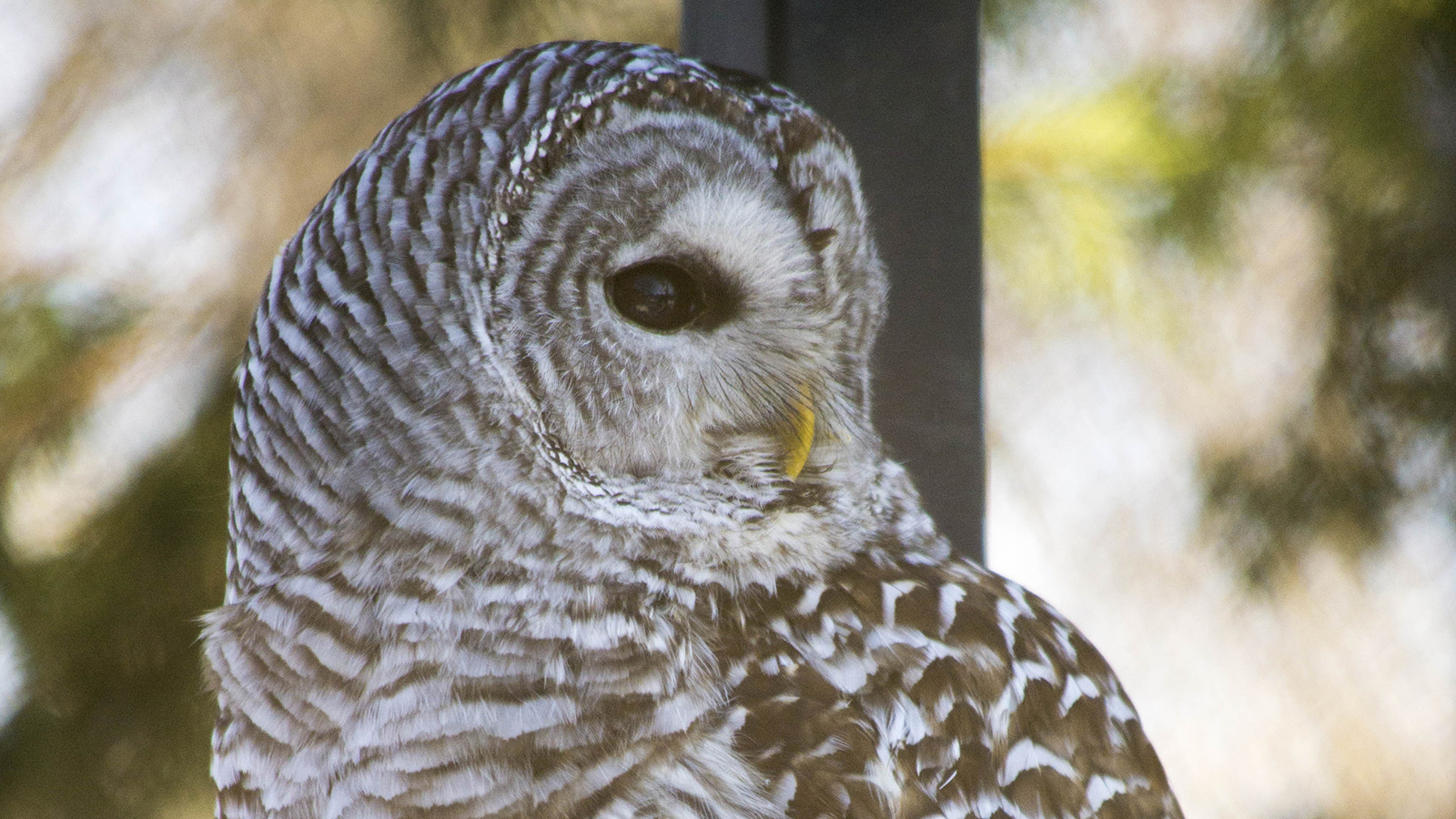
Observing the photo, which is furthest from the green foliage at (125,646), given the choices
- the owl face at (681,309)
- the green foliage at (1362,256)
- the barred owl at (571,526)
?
the green foliage at (1362,256)

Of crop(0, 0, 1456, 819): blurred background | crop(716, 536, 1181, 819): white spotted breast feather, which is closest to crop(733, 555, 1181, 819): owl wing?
crop(716, 536, 1181, 819): white spotted breast feather

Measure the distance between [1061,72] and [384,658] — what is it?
158cm

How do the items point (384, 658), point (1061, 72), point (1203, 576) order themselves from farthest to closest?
point (1203, 576) < point (1061, 72) < point (384, 658)

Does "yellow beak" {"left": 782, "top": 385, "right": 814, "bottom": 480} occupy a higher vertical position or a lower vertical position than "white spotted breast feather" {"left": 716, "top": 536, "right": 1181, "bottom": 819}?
higher

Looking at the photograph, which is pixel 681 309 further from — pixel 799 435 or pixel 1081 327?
pixel 1081 327

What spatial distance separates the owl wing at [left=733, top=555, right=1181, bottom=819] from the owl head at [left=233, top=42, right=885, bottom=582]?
0.47ft

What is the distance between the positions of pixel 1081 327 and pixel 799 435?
111cm

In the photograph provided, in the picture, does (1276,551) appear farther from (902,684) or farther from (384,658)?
(384,658)

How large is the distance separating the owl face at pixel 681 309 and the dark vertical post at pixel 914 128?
0.07 metres

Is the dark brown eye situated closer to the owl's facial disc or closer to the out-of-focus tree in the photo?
the owl's facial disc

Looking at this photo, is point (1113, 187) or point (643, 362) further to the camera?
point (1113, 187)

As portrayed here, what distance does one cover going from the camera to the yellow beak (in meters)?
1.04

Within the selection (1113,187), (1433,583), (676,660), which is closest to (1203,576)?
(1433,583)

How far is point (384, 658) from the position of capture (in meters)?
0.85
